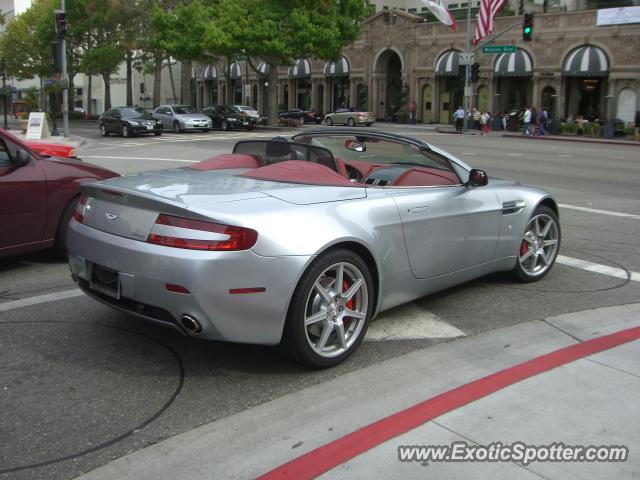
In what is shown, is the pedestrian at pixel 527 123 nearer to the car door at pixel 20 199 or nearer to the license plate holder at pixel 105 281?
the car door at pixel 20 199

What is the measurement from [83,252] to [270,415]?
162cm

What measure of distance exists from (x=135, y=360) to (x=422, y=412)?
1842mm

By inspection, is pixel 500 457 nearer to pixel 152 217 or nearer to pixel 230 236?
pixel 230 236

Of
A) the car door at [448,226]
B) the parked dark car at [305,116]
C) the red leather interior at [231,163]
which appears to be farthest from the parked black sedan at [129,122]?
the car door at [448,226]

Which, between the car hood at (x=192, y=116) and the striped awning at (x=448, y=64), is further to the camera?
the striped awning at (x=448, y=64)

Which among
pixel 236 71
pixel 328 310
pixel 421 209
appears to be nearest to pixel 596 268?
pixel 421 209

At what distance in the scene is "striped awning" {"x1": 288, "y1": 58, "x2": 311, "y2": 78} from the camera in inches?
2485

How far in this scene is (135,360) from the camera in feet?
13.9

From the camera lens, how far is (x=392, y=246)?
444 cm

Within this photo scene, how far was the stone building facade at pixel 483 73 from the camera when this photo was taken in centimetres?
4169

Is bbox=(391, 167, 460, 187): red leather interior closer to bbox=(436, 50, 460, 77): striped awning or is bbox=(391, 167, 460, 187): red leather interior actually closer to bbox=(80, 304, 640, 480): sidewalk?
bbox=(80, 304, 640, 480): sidewalk

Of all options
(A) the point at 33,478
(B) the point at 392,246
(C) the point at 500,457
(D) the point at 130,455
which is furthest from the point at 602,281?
(A) the point at 33,478

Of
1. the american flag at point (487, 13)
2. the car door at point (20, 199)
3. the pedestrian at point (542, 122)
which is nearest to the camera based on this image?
the car door at point (20, 199)

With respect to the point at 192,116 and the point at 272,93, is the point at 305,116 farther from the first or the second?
the point at 192,116
